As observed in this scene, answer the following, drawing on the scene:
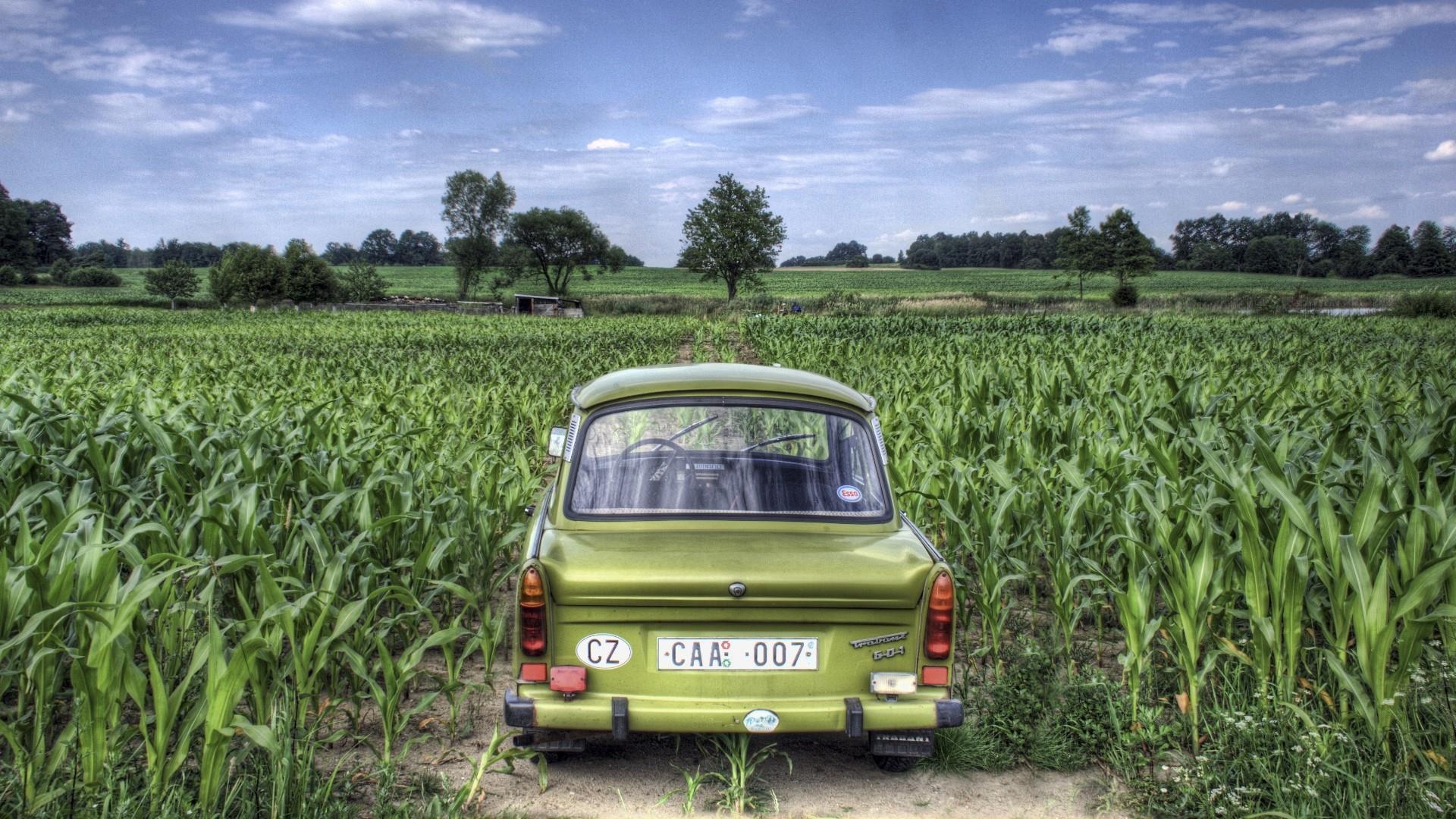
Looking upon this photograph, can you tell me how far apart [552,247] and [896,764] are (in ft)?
342

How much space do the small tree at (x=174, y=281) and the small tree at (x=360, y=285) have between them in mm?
12724

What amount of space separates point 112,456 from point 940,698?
5.44 meters

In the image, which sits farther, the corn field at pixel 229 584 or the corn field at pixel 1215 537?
the corn field at pixel 1215 537

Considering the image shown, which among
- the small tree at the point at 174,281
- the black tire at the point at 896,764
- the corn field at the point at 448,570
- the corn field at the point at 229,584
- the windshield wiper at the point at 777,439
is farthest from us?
the small tree at the point at 174,281

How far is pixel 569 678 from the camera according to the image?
305 cm

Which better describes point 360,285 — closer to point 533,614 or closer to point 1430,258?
point 533,614

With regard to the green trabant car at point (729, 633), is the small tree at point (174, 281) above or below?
above

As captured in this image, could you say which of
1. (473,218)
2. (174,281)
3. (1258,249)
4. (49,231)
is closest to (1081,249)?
(1258,249)

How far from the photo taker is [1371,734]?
3.28m

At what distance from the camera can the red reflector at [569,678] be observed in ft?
9.98

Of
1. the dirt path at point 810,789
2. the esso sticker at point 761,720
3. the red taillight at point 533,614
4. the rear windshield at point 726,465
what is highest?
the rear windshield at point 726,465

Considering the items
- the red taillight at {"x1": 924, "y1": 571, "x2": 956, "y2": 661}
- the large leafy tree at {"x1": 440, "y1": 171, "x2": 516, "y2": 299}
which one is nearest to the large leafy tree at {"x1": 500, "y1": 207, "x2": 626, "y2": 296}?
the large leafy tree at {"x1": 440, "y1": 171, "x2": 516, "y2": 299}

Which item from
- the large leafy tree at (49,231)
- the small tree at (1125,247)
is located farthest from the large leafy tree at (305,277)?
the small tree at (1125,247)

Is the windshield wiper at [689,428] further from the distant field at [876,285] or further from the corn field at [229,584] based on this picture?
the distant field at [876,285]
